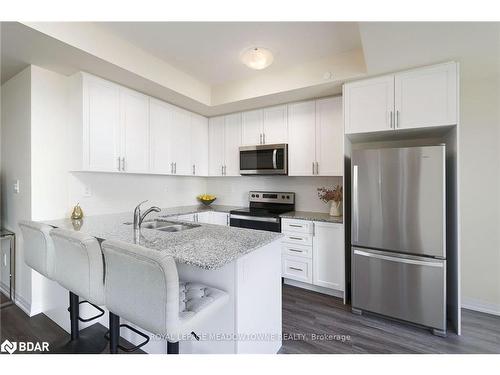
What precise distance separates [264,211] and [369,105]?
1718 millimetres

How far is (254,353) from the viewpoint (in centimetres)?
146

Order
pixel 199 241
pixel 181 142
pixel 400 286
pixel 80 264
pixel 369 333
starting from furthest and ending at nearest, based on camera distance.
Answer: pixel 181 142, pixel 400 286, pixel 369 333, pixel 199 241, pixel 80 264

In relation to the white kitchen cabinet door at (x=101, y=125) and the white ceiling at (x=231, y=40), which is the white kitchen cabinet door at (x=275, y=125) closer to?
the white ceiling at (x=231, y=40)

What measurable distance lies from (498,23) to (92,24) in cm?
288

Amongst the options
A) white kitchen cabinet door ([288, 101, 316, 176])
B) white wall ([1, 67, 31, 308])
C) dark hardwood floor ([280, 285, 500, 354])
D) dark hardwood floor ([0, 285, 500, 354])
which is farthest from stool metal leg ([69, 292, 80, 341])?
white kitchen cabinet door ([288, 101, 316, 176])

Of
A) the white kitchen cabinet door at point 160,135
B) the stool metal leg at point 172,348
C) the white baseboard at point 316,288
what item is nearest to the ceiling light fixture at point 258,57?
the white kitchen cabinet door at point 160,135

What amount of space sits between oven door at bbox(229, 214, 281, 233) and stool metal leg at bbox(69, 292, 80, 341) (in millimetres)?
1828

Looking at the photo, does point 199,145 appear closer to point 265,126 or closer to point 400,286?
point 265,126

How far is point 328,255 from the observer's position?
2.58 m

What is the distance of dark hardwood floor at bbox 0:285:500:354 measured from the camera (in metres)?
1.77

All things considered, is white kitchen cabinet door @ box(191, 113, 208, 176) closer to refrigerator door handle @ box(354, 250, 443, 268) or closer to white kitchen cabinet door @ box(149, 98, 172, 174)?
white kitchen cabinet door @ box(149, 98, 172, 174)

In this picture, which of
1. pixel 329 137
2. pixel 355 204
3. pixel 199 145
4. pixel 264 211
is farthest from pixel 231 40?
pixel 264 211

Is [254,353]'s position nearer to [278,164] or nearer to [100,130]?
[278,164]
